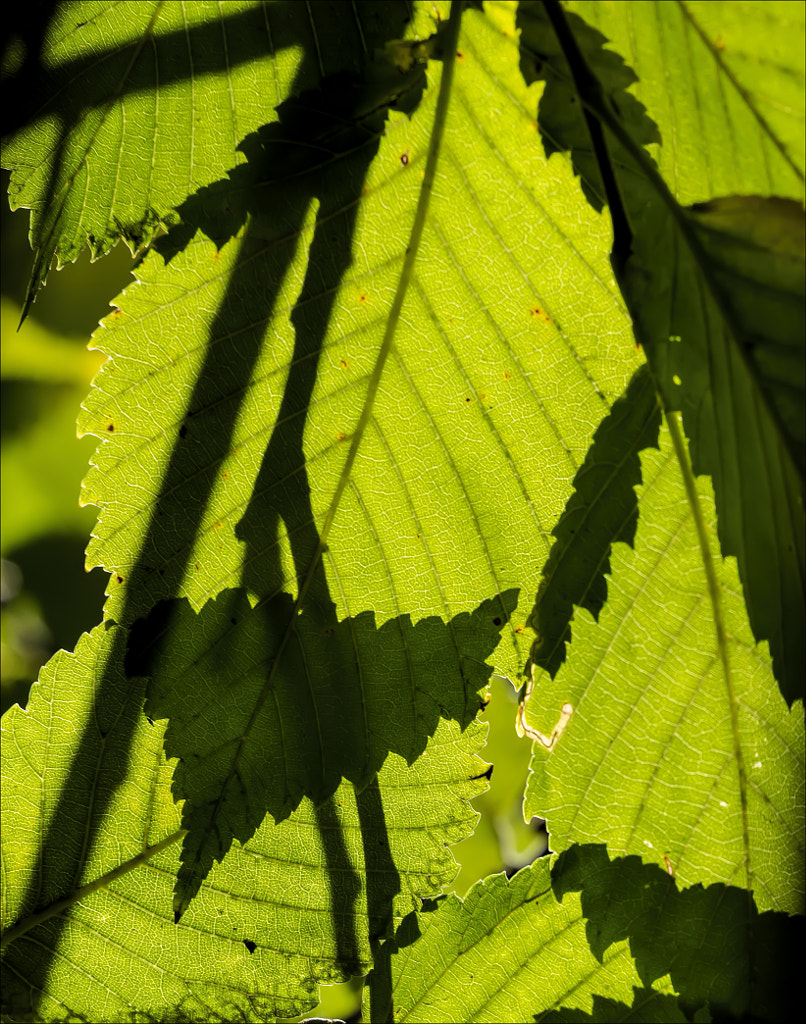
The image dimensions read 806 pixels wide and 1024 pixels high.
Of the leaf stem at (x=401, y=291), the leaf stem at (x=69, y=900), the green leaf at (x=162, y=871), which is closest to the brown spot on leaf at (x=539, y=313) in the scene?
the leaf stem at (x=401, y=291)

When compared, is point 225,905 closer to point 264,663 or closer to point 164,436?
point 264,663

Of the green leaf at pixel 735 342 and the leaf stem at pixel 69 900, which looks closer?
the green leaf at pixel 735 342

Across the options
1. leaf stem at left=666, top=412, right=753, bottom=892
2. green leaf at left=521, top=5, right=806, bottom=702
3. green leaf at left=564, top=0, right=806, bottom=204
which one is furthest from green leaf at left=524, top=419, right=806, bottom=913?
green leaf at left=564, top=0, right=806, bottom=204

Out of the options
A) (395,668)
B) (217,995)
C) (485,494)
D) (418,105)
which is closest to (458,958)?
(217,995)

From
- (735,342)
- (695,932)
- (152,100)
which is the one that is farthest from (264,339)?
(695,932)

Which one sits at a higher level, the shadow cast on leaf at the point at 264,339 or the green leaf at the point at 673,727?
the shadow cast on leaf at the point at 264,339

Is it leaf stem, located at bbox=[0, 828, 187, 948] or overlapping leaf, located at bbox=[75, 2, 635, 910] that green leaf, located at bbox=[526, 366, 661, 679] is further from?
leaf stem, located at bbox=[0, 828, 187, 948]

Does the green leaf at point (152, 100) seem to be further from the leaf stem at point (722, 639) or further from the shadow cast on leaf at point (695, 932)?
the shadow cast on leaf at point (695, 932)
